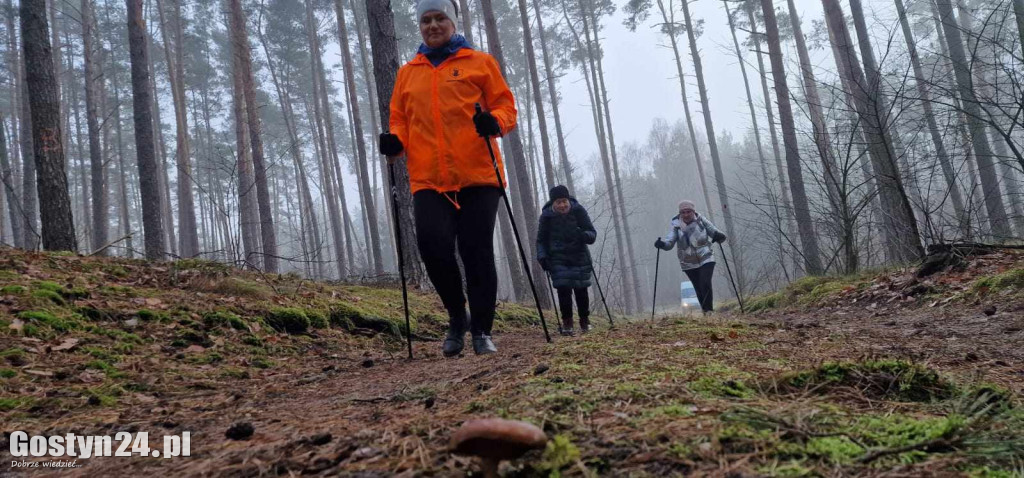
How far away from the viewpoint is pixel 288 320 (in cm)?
493

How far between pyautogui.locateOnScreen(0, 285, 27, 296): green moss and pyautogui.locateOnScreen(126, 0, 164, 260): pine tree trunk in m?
5.99

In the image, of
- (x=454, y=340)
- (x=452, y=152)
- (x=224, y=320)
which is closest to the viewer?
(x=452, y=152)

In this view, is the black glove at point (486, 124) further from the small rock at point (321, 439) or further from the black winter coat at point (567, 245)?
the black winter coat at point (567, 245)

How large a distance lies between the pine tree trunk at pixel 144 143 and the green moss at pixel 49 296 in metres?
6.01

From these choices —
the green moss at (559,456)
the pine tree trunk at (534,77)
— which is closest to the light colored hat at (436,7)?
the green moss at (559,456)

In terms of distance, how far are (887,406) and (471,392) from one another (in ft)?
4.29

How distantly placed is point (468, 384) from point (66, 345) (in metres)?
2.57

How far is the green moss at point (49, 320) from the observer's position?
3488 mm

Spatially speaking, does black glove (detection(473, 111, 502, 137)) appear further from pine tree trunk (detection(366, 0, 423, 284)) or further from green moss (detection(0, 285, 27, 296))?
pine tree trunk (detection(366, 0, 423, 284))

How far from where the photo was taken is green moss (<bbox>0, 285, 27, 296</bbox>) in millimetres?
3711

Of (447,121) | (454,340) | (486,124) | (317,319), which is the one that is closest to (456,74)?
(447,121)

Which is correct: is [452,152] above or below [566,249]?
above

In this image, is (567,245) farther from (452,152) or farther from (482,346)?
(452,152)

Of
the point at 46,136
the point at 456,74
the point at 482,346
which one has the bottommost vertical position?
the point at 482,346
